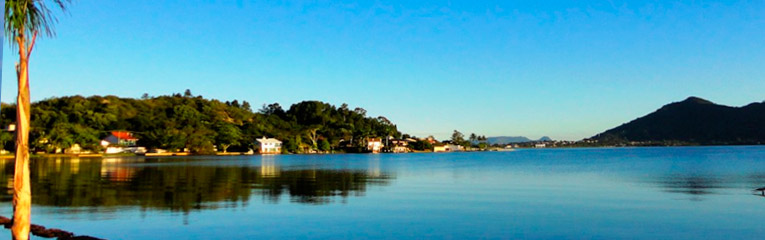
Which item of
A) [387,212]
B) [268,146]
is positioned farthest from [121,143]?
[387,212]

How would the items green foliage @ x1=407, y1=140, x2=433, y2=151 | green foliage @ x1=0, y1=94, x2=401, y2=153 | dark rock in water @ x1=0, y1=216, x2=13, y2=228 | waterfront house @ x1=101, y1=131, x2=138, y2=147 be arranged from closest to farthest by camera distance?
1. dark rock in water @ x1=0, y1=216, x2=13, y2=228
2. green foliage @ x1=0, y1=94, x2=401, y2=153
3. waterfront house @ x1=101, y1=131, x2=138, y2=147
4. green foliage @ x1=407, y1=140, x2=433, y2=151

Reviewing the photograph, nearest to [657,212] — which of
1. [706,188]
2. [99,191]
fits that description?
[706,188]

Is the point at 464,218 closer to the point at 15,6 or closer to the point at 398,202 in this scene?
the point at 398,202

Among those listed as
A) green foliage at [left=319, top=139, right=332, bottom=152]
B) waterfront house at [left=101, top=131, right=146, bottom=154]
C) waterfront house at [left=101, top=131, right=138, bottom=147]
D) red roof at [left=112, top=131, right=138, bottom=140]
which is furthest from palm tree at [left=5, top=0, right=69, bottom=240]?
green foliage at [left=319, top=139, right=332, bottom=152]

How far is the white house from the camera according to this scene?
12125 centimetres

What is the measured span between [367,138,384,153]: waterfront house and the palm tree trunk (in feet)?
471

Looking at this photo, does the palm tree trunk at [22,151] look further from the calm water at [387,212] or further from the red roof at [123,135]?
the red roof at [123,135]

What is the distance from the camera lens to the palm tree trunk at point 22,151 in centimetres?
699

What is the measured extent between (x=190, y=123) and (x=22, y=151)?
113m

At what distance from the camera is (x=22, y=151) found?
23.1 ft

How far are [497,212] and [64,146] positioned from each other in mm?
72352

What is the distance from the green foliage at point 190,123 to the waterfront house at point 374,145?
248cm

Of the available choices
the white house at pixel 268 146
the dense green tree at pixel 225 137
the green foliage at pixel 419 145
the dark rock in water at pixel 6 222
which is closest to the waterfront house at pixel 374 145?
the green foliage at pixel 419 145

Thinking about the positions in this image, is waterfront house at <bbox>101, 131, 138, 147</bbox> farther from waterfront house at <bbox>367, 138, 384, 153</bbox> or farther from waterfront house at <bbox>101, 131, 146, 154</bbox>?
waterfront house at <bbox>367, 138, 384, 153</bbox>
